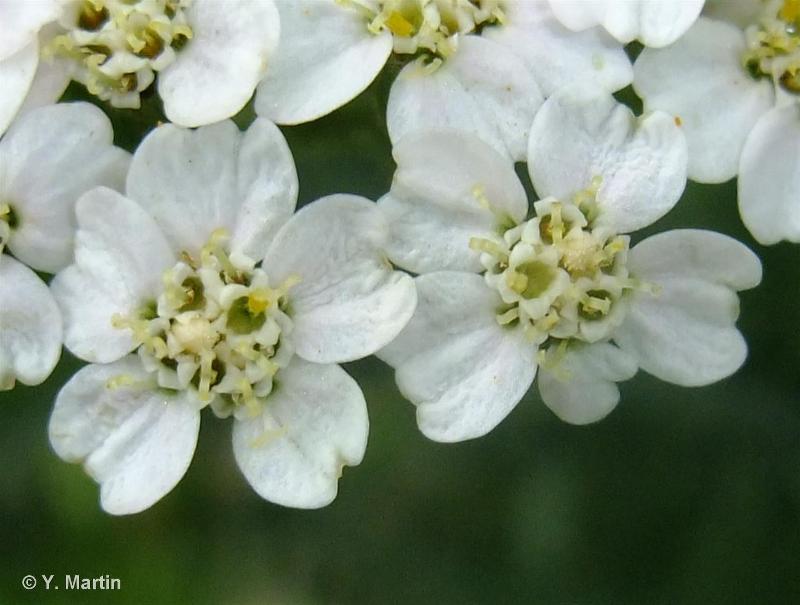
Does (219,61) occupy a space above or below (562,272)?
above

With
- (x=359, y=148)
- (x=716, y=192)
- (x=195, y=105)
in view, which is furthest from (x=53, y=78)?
(x=716, y=192)

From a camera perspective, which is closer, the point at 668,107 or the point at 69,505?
the point at 668,107

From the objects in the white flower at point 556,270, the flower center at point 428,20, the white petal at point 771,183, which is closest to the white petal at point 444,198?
the white flower at point 556,270

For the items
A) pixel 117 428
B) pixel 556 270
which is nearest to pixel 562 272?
pixel 556 270

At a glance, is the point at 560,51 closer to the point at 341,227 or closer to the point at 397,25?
the point at 397,25

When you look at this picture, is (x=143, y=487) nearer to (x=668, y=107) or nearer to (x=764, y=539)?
(x=668, y=107)

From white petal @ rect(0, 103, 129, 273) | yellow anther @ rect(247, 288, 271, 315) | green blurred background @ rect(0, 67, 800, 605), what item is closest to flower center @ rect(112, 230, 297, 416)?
yellow anther @ rect(247, 288, 271, 315)

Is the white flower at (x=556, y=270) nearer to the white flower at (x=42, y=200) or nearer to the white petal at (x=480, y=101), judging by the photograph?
the white petal at (x=480, y=101)
